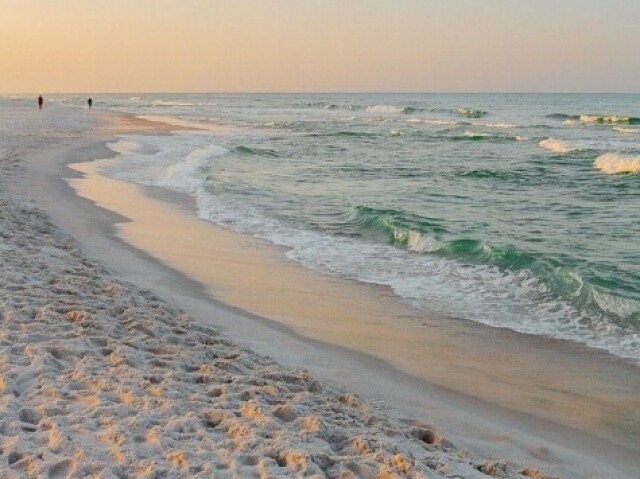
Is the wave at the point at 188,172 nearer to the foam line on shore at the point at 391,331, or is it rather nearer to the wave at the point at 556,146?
the foam line on shore at the point at 391,331

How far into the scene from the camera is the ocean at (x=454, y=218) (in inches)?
316

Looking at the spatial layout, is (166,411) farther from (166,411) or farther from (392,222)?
(392,222)

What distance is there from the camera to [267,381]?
504cm

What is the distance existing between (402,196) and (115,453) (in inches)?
515

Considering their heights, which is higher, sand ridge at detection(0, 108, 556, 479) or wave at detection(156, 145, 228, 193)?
sand ridge at detection(0, 108, 556, 479)

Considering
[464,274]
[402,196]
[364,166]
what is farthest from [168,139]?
[464,274]

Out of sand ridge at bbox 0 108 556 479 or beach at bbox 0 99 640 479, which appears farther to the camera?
beach at bbox 0 99 640 479

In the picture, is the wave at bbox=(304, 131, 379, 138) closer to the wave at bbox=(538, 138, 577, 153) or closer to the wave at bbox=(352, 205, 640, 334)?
the wave at bbox=(538, 138, 577, 153)

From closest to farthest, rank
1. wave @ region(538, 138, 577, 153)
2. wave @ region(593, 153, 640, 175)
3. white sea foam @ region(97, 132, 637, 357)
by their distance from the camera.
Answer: white sea foam @ region(97, 132, 637, 357) → wave @ region(593, 153, 640, 175) → wave @ region(538, 138, 577, 153)

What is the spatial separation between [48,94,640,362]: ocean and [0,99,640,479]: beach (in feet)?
2.72

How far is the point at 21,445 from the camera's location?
3.71 metres

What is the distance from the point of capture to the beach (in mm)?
3842

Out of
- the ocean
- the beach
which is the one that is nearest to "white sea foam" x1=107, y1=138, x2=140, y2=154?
the ocean

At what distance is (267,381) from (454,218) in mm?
8927
